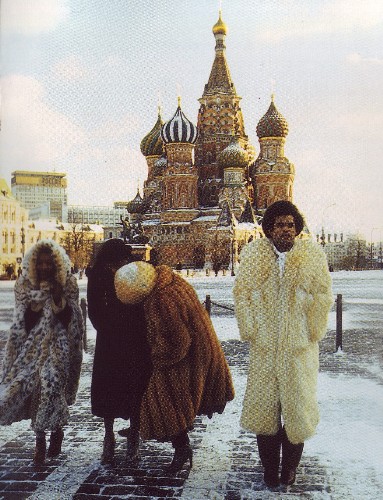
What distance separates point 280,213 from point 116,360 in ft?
3.84

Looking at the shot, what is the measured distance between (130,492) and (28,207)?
4116 millimetres

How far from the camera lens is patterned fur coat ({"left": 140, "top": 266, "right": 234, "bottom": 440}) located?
3.34m

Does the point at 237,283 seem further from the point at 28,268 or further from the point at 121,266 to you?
the point at 28,268

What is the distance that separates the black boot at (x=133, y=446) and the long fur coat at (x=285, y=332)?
2.09 ft

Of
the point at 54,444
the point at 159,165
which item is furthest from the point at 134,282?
the point at 159,165

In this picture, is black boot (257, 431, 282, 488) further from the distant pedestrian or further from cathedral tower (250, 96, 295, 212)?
cathedral tower (250, 96, 295, 212)

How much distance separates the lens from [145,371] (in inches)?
136

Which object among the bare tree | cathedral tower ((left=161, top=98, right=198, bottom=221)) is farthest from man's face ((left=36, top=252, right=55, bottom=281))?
cathedral tower ((left=161, top=98, right=198, bottom=221))

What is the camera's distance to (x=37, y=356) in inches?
141

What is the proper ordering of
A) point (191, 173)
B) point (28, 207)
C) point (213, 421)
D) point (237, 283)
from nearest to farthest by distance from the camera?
1. point (237, 283)
2. point (213, 421)
3. point (28, 207)
4. point (191, 173)

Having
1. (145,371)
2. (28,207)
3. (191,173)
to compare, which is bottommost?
(145,371)

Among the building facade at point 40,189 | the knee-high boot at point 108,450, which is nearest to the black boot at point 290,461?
the knee-high boot at point 108,450

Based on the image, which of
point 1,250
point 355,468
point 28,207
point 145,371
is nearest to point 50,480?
point 145,371

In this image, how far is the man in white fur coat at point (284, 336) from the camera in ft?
10.5
